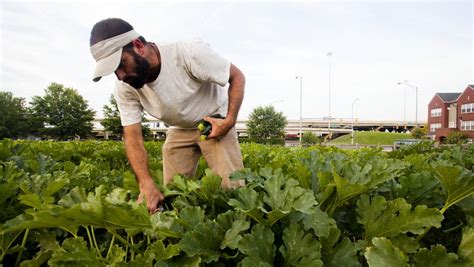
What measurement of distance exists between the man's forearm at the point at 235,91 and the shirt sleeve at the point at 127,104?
2.68ft

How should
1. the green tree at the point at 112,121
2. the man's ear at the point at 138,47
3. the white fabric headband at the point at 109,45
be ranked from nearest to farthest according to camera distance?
the white fabric headband at the point at 109,45
the man's ear at the point at 138,47
the green tree at the point at 112,121

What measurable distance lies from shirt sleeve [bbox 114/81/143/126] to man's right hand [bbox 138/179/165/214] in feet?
2.88

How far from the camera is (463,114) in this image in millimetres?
66438

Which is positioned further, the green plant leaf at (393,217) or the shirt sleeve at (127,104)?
the shirt sleeve at (127,104)

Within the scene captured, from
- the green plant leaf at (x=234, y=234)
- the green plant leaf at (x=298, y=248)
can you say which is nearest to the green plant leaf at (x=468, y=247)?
the green plant leaf at (x=298, y=248)

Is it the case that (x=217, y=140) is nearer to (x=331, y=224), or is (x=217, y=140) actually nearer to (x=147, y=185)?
(x=147, y=185)

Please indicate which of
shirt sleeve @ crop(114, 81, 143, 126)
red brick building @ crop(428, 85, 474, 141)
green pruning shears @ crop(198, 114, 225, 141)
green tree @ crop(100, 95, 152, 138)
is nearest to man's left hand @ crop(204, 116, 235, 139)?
green pruning shears @ crop(198, 114, 225, 141)

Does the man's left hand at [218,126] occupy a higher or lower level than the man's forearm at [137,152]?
higher

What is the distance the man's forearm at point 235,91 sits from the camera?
10.2 feet

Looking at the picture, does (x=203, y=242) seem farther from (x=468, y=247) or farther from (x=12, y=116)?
(x=12, y=116)

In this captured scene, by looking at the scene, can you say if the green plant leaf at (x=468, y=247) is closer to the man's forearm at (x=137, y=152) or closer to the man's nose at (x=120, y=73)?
the man's forearm at (x=137, y=152)

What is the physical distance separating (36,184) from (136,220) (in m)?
1.13

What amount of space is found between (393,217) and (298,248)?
0.52 m

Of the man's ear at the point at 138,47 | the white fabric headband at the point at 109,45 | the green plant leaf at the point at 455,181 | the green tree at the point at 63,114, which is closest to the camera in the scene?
the green plant leaf at the point at 455,181
